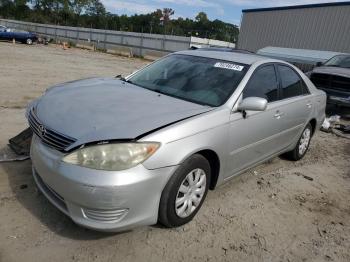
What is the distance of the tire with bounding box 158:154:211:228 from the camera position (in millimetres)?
3029

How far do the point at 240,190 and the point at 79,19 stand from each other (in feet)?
261

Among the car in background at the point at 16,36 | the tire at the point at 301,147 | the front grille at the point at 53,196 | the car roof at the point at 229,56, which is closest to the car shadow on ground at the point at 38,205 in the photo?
the front grille at the point at 53,196

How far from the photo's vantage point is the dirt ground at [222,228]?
2955 millimetres

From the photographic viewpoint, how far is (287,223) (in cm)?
378

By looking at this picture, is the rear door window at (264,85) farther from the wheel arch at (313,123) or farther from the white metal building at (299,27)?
the white metal building at (299,27)

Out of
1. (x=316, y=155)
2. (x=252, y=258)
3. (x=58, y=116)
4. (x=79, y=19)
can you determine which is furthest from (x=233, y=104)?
(x=79, y=19)

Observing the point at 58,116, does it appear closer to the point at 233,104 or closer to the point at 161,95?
the point at 161,95

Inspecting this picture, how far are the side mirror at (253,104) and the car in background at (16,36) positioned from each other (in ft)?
103

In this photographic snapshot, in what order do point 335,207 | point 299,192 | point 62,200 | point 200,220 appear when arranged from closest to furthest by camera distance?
point 62,200, point 200,220, point 335,207, point 299,192

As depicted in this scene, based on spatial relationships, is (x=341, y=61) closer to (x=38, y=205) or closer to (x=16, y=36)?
(x=38, y=205)

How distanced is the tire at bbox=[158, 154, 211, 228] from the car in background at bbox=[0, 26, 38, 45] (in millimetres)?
31708

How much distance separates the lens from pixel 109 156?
2727mm

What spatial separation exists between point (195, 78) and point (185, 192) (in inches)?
55.5

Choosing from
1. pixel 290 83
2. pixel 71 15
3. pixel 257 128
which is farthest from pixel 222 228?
pixel 71 15
